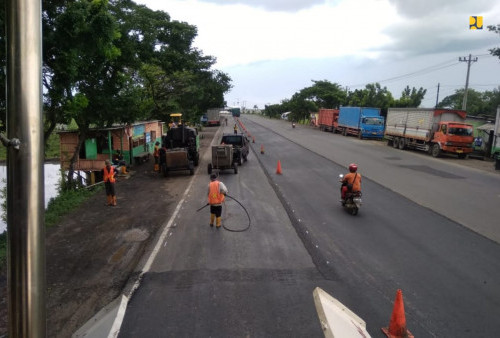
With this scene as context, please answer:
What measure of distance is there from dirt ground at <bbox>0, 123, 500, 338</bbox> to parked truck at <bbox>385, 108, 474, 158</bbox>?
21.0 meters

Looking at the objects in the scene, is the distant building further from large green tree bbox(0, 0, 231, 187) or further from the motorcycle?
the motorcycle

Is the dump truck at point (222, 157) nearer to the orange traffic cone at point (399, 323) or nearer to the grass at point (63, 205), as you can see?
the grass at point (63, 205)

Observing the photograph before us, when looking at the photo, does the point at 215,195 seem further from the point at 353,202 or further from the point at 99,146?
the point at 99,146

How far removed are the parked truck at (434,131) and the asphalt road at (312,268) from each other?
46.0ft

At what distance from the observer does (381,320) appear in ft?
19.6

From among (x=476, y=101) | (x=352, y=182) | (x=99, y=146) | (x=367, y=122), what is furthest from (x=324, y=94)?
(x=352, y=182)

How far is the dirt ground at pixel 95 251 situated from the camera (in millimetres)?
6477

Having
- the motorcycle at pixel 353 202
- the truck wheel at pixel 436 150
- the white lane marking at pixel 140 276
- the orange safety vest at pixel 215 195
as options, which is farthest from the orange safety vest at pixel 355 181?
the truck wheel at pixel 436 150

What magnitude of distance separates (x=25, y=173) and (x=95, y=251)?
8486 mm

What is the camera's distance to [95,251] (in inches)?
363

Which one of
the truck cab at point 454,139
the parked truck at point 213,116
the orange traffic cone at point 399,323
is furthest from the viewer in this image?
the parked truck at point 213,116

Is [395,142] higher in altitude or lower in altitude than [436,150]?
higher

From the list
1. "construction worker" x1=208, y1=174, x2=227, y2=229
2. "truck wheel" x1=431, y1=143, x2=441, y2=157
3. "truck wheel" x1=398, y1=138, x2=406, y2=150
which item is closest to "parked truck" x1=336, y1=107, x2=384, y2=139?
"truck wheel" x1=398, y1=138, x2=406, y2=150

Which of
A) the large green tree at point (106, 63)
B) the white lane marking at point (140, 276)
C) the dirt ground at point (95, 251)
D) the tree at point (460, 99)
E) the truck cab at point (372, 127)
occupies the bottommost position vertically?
the dirt ground at point (95, 251)
